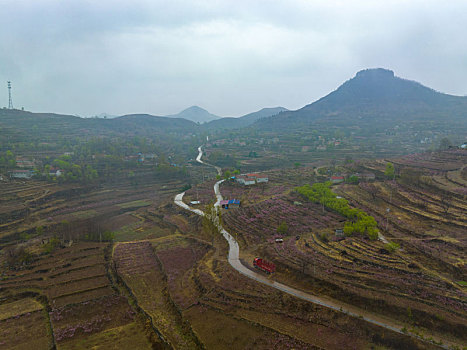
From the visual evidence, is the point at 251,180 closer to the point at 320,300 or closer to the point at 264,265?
the point at 264,265

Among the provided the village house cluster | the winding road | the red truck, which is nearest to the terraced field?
the winding road

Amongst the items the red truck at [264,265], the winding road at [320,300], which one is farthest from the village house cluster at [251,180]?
the red truck at [264,265]

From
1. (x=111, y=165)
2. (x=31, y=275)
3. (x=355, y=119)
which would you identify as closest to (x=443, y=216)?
(x=31, y=275)

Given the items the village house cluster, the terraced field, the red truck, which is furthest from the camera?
the village house cluster

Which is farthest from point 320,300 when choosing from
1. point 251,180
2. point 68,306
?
point 251,180

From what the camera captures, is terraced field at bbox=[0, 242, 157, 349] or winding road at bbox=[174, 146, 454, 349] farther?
terraced field at bbox=[0, 242, 157, 349]

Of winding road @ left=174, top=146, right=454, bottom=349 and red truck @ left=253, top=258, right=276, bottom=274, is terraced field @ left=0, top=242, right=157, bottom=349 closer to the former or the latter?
winding road @ left=174, top=146, right=454, bottom=349

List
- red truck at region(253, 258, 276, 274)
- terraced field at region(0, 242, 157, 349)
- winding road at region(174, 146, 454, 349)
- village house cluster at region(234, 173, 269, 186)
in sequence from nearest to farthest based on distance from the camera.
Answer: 1. winding road at region(174, 146, 454, 349)
2. terraced field at region(0, 242, 157, 349)
3. red truck at region(253, 258, 276, 274)
4. village house cluster at region(234, 173, 269, 186)

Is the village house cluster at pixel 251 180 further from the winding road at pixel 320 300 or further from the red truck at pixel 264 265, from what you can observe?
the red truck at pixel 264 265
